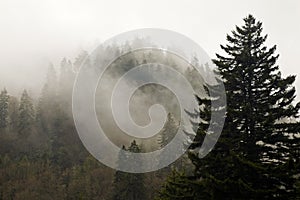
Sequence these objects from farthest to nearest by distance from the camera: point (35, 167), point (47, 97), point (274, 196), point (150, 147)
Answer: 1. point (47, 97)
2. point (150, 147)
3. point (35, 167)
4. point (274, 196)

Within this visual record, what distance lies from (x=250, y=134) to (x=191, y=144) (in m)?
3.20

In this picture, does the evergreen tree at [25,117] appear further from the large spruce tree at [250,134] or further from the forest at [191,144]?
the large spruce tree at [250,134]

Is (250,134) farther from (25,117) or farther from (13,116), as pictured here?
(13,116)

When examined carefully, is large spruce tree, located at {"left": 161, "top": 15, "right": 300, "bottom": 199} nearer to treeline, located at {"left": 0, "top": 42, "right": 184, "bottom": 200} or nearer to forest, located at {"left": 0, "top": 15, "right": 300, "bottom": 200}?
forest, located at {"left": 0, "top": 15, "right": 300, "bottom": 200}

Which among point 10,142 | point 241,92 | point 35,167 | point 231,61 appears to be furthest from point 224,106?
point 10,142

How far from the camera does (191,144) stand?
20188 millimetres

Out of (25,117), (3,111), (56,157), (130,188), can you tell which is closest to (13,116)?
(25,117)

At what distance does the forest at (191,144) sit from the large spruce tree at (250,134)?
0.16 feet

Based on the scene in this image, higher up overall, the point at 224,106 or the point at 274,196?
the point at 224,106

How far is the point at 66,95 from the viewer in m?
163

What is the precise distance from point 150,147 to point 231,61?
89512 mm

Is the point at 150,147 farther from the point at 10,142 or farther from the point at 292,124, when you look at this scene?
the point at 292,124

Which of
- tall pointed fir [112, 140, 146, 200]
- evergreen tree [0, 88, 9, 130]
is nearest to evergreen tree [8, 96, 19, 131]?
evergreen tree [0, 88, 9, 130]

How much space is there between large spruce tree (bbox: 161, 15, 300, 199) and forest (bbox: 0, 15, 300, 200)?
48 mm
